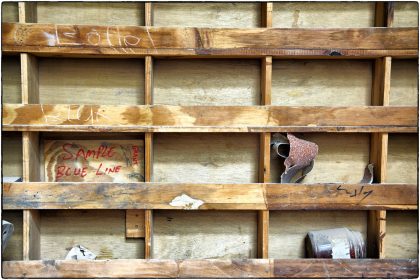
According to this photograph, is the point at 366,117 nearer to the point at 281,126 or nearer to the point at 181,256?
the point at 281,126

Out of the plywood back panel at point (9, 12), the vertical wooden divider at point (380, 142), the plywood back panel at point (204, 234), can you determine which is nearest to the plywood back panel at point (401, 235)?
the vertical wooden divider at point (380, 142)

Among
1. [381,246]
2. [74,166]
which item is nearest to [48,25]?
[74,166]

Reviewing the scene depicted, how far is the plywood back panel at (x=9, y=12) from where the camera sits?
2207 mm

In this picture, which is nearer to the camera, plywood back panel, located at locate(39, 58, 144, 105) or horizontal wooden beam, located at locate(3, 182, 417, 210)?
horizontal wooden beam, located at locate(3, 182, 417, 210)

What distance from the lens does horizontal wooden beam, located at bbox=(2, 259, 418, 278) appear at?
6.97 feet

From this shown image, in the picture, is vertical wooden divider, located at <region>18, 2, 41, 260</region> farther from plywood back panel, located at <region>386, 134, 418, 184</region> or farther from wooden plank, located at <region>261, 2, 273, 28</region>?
plywood back panel, located at <region>386, 134, 418, 184</region>

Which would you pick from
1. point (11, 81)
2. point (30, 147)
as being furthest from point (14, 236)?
point (11, 81)

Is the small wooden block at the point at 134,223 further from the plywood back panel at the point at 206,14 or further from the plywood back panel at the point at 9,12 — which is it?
the plywood back panel at the point at 9,12

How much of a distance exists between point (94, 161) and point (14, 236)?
2.29 ft

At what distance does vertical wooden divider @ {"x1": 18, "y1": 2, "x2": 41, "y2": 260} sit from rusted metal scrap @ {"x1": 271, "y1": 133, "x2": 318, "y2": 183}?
4.86 ft

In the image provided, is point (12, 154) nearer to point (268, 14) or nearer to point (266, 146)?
point (266, 146)

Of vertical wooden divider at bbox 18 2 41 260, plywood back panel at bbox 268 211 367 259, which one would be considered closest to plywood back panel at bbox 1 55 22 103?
vertical wooden divider at bbox 18 2 41 260

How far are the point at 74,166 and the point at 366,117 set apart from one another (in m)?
1.85

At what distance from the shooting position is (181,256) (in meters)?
2.30
